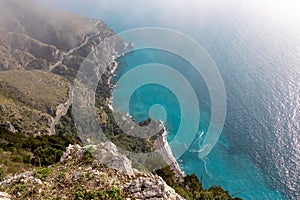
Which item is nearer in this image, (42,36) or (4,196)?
(4,196)

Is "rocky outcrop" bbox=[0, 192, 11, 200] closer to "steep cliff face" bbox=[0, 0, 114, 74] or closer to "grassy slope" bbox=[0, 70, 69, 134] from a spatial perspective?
"grassy slope" bbox=[0, 70, 69, 134]

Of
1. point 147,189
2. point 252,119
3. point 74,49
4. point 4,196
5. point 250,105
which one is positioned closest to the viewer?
point 4,196

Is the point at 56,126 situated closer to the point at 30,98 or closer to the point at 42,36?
the point at 30,98

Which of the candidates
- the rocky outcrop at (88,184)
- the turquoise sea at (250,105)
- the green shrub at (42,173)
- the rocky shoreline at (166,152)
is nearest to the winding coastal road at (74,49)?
the turquoise sea at (250,105)

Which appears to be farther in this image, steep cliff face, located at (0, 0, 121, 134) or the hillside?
steep cliff face, located at (0, 0, 121, 134)

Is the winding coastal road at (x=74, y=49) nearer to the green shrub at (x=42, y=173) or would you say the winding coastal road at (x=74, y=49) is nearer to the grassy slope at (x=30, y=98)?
the grassy slope at (x=30, y=98)

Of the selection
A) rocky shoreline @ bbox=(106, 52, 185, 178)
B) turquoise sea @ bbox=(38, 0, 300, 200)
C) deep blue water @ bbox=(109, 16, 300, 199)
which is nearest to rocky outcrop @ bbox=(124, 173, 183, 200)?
turquoise sea @ bbox=(38, 0, 300, 200)

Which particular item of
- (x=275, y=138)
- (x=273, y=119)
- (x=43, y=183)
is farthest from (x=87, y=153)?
(x=273, y=119)

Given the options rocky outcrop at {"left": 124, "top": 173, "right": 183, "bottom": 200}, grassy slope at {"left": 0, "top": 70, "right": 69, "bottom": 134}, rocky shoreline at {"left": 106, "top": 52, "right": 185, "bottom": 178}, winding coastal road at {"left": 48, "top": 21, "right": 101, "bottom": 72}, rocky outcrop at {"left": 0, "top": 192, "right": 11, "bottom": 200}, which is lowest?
rocky outcrop at {"left": 124, "top": 173, "right": 183, "bottom": 200}

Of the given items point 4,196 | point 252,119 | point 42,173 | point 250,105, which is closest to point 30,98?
point 252,119

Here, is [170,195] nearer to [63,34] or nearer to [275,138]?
[275,138]
